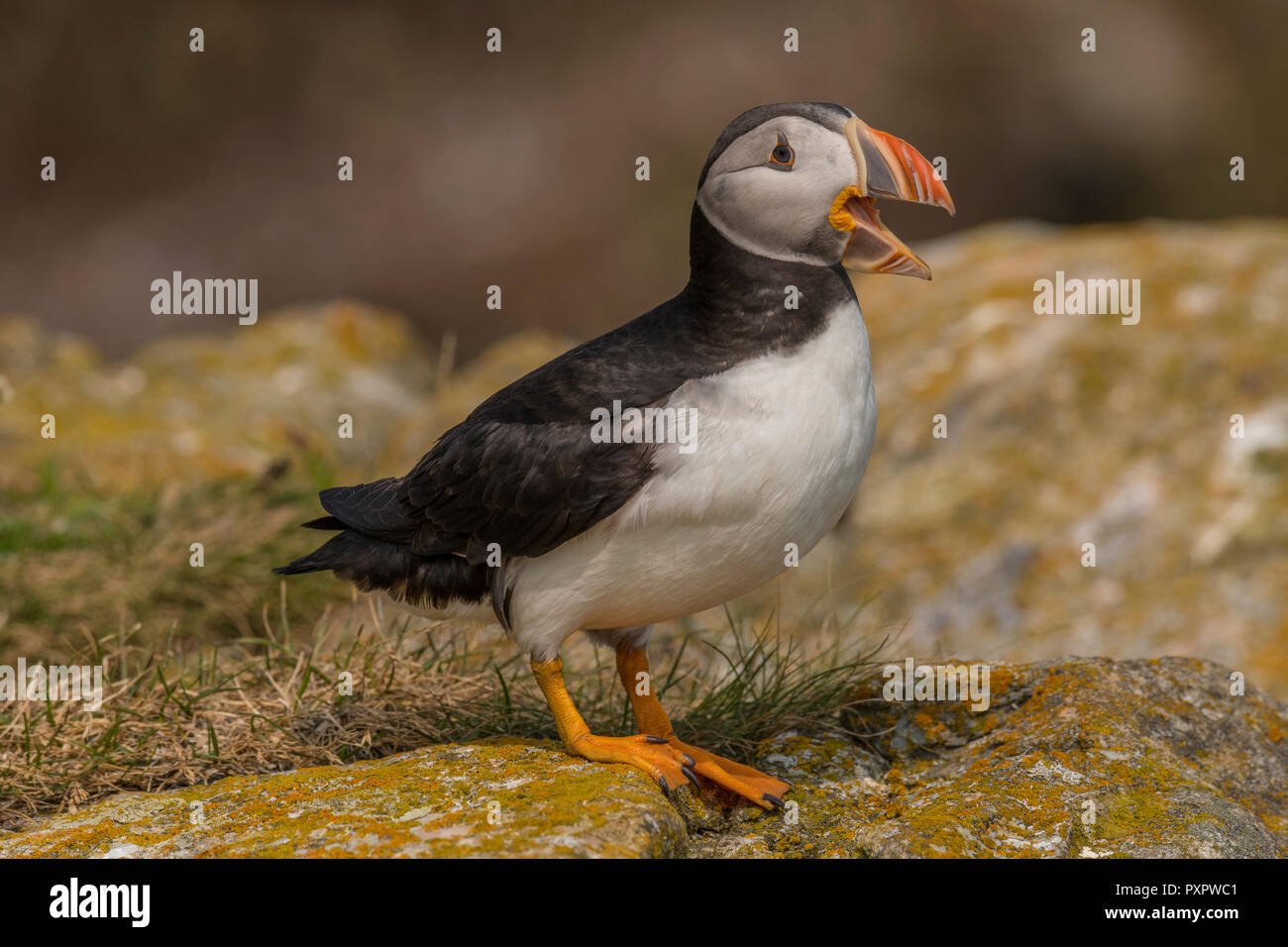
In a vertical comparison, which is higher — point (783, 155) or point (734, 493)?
point (783, 155)

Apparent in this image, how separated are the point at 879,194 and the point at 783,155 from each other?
0.34m

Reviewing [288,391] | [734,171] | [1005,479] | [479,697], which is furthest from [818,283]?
[288,391]

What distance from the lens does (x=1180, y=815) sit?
13.7ft

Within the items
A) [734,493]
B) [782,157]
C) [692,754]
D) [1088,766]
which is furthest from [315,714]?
[1088,766]

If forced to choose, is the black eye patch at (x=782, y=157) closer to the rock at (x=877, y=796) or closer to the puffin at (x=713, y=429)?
the puffin at (x=713, y=429)

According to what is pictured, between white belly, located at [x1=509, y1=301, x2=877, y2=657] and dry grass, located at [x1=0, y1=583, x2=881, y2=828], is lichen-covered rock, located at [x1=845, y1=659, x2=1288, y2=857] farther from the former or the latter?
white belly, located at [x1=509, y1=301, x2=877, y2=657]

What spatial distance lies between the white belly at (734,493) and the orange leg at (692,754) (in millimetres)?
506

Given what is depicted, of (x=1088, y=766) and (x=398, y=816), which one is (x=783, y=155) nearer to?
(x=1088, y=766)

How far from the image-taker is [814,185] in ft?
14.0

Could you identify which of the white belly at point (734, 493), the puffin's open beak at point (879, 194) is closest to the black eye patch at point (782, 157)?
the puffin's open beak at point (879, 194)

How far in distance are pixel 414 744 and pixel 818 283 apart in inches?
92.3

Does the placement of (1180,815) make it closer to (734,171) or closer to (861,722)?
(861,722)

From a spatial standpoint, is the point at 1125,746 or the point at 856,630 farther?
the point at 856,630

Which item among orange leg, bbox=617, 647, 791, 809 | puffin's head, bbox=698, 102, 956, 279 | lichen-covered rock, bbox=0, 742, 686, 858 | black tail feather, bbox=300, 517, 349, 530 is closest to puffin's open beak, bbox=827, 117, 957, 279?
puffin's head, bbox=698, 102, 956, 279
